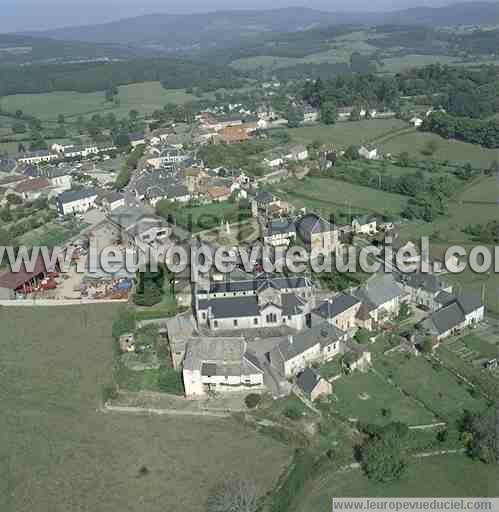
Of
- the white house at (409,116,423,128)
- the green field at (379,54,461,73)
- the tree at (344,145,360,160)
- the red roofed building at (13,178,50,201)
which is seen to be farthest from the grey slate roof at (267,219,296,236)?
the green field at (379,54,461,73)

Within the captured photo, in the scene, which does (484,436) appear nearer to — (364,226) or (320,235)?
(320,235)

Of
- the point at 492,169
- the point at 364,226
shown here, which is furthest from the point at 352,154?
the point at 364,226

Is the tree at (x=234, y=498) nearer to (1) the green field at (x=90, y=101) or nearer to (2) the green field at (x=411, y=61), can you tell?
(1) the green field at (x=90, y=101)

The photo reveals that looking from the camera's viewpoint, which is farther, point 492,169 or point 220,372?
point 492,169

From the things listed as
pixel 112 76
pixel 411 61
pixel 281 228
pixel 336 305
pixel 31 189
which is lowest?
pixel 336 305

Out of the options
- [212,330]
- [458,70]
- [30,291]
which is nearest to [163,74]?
[458,70]

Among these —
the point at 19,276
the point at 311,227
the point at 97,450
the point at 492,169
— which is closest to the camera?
the point at 97,450

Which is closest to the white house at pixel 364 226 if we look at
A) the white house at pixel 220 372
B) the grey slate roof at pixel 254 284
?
the grey slate roof at pixel 254 284
